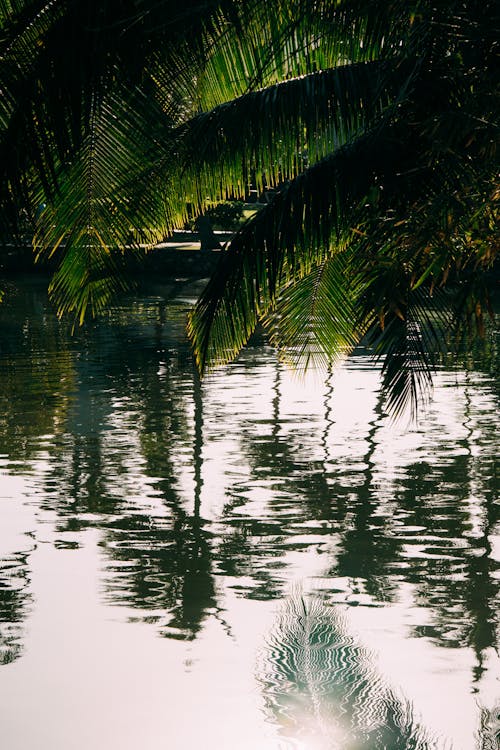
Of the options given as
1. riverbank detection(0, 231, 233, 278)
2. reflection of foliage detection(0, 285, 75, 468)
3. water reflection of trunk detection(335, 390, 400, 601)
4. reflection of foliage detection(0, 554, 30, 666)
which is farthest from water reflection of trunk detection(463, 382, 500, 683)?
riverbank detection(0, 231, 233, 278)

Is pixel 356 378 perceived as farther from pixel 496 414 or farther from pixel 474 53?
pixel 474 53

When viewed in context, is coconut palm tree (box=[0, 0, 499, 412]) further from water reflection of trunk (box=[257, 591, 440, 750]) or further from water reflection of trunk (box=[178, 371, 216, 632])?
water reflection of trunk (box=[257, 591, 440, 750])

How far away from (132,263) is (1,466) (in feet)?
66.1

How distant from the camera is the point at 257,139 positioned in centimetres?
664

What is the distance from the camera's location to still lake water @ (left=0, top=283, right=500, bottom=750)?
19.5ft

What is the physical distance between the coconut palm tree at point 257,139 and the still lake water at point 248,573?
4.97ft

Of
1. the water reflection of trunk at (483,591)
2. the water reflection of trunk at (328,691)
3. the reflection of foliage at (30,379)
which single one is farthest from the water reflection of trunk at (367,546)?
the reflection of foliage at (30,379)

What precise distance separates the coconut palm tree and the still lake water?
1.51m

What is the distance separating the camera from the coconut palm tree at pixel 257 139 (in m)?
4.84

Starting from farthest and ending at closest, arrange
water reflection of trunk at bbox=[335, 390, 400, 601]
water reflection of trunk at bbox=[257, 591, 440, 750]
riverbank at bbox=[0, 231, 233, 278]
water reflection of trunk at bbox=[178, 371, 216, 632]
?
riverbank at bbox=[0, 231, 233, 278] → water reflection of trunk at bbox=[335, 390, 400, 601] → water reflection of trunk at bbox=[178, 371, 216, 632] → water reflection of trunk at bbox=[257, 591, 440, 750]

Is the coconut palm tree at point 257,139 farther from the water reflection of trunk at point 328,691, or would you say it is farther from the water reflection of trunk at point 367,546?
the water reflection of trunk at point 328,691

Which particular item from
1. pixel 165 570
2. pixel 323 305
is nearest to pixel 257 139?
pixel 323 305

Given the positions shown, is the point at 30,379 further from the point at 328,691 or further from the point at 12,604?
the point at 328,691

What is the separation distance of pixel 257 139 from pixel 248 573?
2816mm
